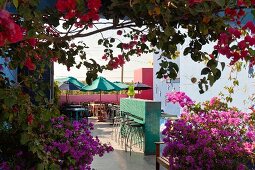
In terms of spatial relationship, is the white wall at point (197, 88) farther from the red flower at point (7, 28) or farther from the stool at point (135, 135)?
the red flower at point (7, 28)

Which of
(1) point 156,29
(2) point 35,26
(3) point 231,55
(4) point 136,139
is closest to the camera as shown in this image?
(2) point 35,26

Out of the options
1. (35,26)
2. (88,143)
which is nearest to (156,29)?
(35,26)

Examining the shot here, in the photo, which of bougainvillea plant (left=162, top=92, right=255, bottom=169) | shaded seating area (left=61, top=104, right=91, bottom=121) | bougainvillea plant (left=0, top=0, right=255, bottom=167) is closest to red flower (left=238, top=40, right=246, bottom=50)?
bougainvillea plant (left=0, top=0, right=255, bottom=167)

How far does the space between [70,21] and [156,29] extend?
1.95 feet

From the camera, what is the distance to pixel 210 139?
408cm

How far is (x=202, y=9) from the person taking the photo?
71.6 inches

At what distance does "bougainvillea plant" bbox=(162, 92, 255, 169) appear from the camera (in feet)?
13.0

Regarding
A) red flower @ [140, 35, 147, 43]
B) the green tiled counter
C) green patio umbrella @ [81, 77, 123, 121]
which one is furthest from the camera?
green patio umbrella @ [81, 77, 123, 121]

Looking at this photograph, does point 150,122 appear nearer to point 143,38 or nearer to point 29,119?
point 143,38

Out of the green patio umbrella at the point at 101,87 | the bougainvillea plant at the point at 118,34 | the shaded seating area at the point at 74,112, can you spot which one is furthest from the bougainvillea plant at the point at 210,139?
the green patio umbrella at the point at 101,87

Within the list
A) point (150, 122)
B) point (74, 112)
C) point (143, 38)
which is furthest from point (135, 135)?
point (143, 38)

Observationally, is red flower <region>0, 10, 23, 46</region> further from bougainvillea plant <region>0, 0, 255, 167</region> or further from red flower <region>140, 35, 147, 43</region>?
red flower <region>140, 35, 147, 43</region>

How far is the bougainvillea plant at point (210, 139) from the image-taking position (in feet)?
13.0

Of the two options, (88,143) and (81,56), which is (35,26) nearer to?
(81,56)
